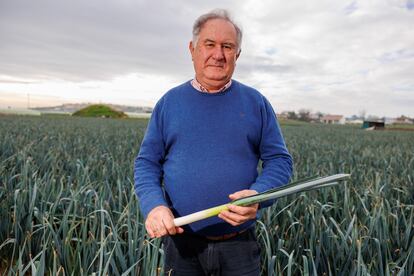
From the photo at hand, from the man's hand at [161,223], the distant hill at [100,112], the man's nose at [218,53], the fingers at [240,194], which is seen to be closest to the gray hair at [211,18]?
the man's nose at [218,53]

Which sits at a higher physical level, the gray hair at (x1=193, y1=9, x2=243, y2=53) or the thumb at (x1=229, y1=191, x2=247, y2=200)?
the gray hair at (x1=193, y1=9, x2=243, y2=53)

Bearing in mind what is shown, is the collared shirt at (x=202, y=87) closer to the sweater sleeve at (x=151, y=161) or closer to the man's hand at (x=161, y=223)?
the sweater sleeve at (x=151, y=161)

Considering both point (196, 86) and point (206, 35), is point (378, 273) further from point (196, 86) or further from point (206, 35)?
point (206, 35)

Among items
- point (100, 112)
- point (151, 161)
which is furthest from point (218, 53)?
point (100, 112)

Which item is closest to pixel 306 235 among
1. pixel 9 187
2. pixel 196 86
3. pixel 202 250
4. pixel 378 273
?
pixel 378 273

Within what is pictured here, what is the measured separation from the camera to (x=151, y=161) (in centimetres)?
141

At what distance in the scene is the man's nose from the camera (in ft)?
4.20

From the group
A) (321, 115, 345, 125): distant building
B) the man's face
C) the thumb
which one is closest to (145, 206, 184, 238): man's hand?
the thumb

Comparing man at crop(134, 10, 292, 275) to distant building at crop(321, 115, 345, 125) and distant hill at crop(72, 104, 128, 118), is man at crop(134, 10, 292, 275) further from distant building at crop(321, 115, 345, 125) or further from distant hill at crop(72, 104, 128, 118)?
distant building at crop(321, 115, 345, 125)

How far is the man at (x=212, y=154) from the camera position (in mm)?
1309

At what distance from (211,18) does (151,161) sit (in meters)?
0.66

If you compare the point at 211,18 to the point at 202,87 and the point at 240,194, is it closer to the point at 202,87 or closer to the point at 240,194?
the point at 202,87

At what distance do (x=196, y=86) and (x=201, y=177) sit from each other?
404mm

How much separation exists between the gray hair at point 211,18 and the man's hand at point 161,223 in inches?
28.5
